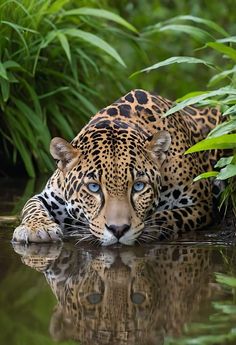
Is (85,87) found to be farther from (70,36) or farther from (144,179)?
(144,179)

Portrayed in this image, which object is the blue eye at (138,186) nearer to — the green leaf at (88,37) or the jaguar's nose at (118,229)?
the jaguar's nose at (118,229)

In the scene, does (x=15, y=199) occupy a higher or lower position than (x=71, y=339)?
higher

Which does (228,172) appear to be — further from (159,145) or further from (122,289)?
(122,289)

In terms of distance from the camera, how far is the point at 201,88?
52.3ft

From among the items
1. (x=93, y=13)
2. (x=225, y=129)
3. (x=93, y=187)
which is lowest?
(x=93, y=187)

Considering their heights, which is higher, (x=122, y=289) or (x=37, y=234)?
(x=37, y=234)

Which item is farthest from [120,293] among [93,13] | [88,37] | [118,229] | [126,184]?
[93,13]

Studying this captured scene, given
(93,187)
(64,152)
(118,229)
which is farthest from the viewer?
(64,152)

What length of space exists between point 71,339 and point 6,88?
5568 mm

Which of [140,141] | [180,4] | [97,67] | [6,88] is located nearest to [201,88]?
[180,4]

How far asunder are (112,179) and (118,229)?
454 mm

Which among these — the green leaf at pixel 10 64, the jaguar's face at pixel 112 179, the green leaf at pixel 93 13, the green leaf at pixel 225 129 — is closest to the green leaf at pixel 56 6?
the green leaf at pixel 93 13

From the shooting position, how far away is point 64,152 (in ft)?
25.2

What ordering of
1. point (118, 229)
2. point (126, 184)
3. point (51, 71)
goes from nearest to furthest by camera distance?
point (118, 229) < point (126, 184) < point (51, 71)
